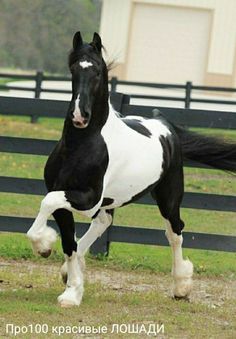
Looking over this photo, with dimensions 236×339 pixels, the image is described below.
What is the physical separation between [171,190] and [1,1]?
52825 millimetres

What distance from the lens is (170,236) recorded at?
8.65 meters

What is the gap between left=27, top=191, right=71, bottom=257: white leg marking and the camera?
24.1 feet

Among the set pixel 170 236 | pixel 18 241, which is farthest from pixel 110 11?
pixel 170 236

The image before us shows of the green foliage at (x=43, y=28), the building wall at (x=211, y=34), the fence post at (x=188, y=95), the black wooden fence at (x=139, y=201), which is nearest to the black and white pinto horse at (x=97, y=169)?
the black wooden fence at (x=139, y=201)

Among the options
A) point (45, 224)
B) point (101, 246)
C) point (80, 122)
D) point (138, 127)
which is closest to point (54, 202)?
point (45, 224)

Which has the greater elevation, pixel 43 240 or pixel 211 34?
pixel 43 240

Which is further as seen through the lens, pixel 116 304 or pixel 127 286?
pixel 127 286

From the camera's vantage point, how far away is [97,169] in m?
7.52

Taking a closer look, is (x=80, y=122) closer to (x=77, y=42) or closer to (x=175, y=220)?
(x=77, y=42)

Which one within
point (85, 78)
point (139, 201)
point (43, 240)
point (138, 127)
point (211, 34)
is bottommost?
point (139, 201)

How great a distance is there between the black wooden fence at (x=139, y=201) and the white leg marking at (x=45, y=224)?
266 cm

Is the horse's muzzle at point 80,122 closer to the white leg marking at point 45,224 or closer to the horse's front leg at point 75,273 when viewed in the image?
the white leg marking at point 45,224

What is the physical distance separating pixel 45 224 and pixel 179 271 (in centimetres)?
161

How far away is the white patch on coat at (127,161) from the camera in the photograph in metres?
7.76
